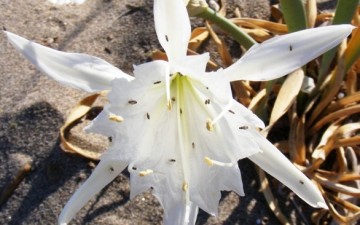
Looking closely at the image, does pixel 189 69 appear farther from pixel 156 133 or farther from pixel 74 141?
pixel 74 141

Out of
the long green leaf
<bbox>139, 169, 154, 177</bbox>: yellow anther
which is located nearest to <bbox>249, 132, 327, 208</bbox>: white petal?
<bbox>139, 169, 154, 177</bbox>: yellow anther

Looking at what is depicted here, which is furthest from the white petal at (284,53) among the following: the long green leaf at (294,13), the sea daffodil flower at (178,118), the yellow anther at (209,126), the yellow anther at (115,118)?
the long green leaf at (294,13)

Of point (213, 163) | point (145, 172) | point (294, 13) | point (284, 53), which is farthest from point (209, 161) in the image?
point (294, 13)

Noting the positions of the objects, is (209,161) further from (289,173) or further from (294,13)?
(294,13)

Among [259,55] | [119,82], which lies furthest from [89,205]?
[259,55]

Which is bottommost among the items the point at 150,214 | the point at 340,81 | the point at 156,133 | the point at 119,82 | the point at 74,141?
the point at 150,214

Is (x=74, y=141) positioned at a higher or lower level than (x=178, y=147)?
lower
